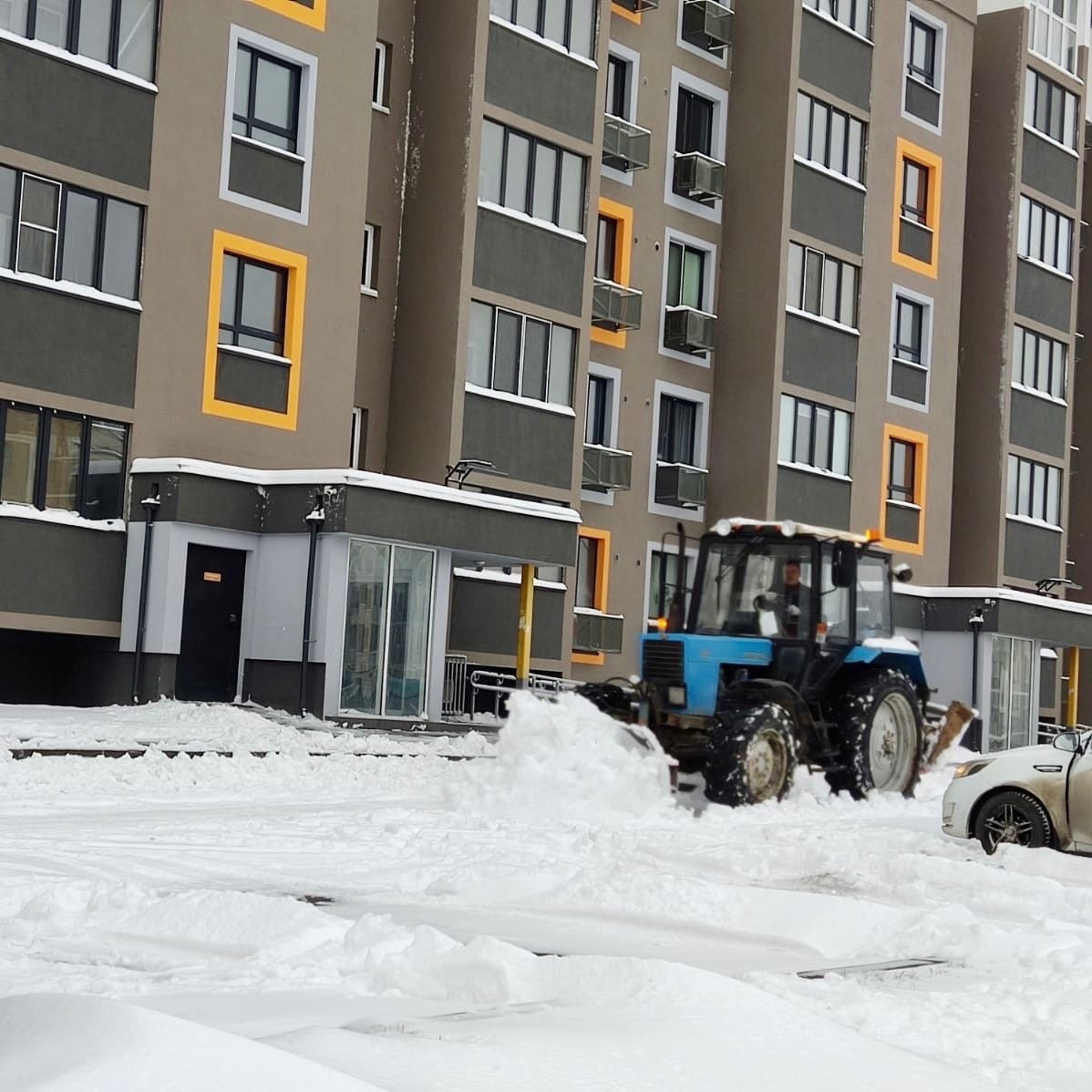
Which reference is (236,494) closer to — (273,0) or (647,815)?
(273,0)

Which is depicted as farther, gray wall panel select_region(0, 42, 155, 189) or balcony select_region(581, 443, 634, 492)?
balcony select_region(581, 443, 634, 492)

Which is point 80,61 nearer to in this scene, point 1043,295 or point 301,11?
point 301,11

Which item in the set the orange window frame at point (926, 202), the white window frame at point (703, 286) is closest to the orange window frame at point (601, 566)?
the white window frame at point (703, 286)

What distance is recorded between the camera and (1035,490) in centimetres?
4284

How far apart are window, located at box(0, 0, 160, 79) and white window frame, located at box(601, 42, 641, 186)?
11284 mm

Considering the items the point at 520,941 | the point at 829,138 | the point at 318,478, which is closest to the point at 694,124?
the point at 829,138

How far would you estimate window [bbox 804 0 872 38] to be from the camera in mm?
36938

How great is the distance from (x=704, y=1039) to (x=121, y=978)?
246 centimetres

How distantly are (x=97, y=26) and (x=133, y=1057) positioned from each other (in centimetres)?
2172

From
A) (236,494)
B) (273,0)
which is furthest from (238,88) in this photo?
(236,494)

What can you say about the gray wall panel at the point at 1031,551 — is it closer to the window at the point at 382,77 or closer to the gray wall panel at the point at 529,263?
the gray wall panel at the point at 529,263

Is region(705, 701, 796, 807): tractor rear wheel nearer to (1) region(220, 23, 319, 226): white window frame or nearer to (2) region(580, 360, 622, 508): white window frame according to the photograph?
(1) region(220, 23, 319, 226): white window frame

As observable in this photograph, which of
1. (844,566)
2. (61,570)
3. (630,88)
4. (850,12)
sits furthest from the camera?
(850,12)

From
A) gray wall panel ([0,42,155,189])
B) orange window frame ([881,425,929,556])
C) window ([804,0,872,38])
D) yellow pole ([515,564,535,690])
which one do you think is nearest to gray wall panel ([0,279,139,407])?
gray wall panel ([0,42,155,189])
